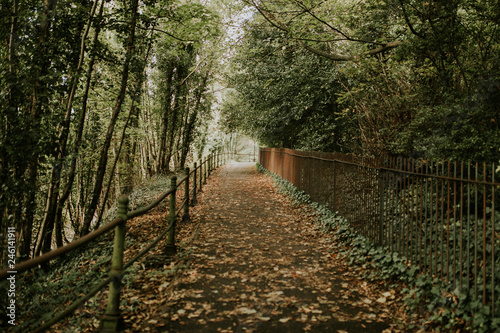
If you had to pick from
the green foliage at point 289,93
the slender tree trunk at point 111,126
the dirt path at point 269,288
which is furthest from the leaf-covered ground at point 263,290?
the green foliage at point 289,93

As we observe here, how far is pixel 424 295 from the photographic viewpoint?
409cm

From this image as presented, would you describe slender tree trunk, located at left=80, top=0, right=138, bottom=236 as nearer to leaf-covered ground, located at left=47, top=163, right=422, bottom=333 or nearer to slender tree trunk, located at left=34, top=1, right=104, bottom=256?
slender tree trunk, located at left=34, top=1, right=104, bottom=256

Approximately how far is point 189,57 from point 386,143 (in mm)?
12391

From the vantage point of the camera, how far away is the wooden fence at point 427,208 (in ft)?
11.5

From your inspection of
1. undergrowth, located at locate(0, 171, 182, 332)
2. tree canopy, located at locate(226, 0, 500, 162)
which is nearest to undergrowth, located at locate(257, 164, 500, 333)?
tree canopy, located at locate(226, 0, 500, 162)

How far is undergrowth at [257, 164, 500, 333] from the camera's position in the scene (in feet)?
10.9

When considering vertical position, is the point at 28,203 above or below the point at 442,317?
above

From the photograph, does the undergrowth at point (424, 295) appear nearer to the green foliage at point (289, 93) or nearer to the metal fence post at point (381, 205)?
the metal fence post at point (381, 205)

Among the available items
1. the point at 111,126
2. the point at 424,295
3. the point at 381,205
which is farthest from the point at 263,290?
the point at 111,126

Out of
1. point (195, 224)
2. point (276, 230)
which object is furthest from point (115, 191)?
point (276, 230)

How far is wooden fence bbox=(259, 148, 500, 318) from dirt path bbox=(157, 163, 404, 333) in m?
0.80

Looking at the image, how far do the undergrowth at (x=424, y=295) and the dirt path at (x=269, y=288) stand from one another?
0.90ft

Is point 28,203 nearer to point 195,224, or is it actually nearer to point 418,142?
point 195,224

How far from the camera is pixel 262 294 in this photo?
459cm
